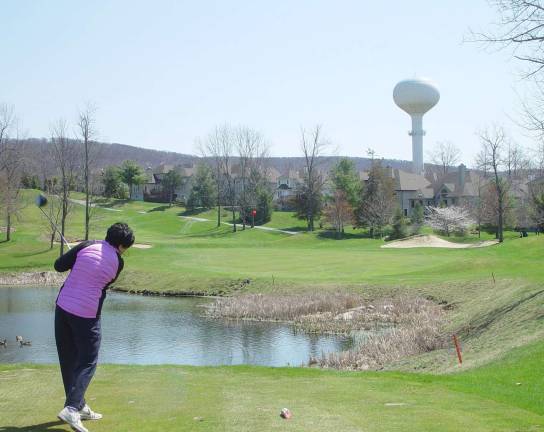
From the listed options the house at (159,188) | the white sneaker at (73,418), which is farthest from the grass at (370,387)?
the house at (159,188)

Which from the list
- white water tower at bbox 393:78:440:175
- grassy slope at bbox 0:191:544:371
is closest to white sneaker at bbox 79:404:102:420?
grassy slope at bbox 0:191:544:371

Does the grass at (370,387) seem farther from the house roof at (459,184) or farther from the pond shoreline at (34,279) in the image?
the house roof at (459,184)

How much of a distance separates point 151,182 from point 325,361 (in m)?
117

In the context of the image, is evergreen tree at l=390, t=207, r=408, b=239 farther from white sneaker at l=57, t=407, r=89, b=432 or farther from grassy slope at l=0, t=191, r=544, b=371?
white sneaker at l=57, t=407, r=89, b=432

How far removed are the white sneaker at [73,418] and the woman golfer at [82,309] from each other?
38cm

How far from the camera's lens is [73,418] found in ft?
23.7

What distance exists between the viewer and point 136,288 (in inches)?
1668

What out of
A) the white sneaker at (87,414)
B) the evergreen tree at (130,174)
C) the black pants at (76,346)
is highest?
the evergreen tree at (130,174)

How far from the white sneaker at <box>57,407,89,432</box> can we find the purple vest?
3.50 ft

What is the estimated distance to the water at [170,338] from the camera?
72.2ft

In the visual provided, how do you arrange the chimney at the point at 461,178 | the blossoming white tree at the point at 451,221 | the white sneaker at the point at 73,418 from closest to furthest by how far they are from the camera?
1. the white sneaker at the point at 73,418
2. the blossoming white tree at the point at 451,221
3. the chimney at the point at 461,178

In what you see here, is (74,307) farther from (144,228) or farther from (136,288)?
(144,228)

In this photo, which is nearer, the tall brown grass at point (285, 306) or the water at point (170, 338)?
the water at point (170, 338)

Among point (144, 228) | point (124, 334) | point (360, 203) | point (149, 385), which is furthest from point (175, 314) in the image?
point (144, 228)
